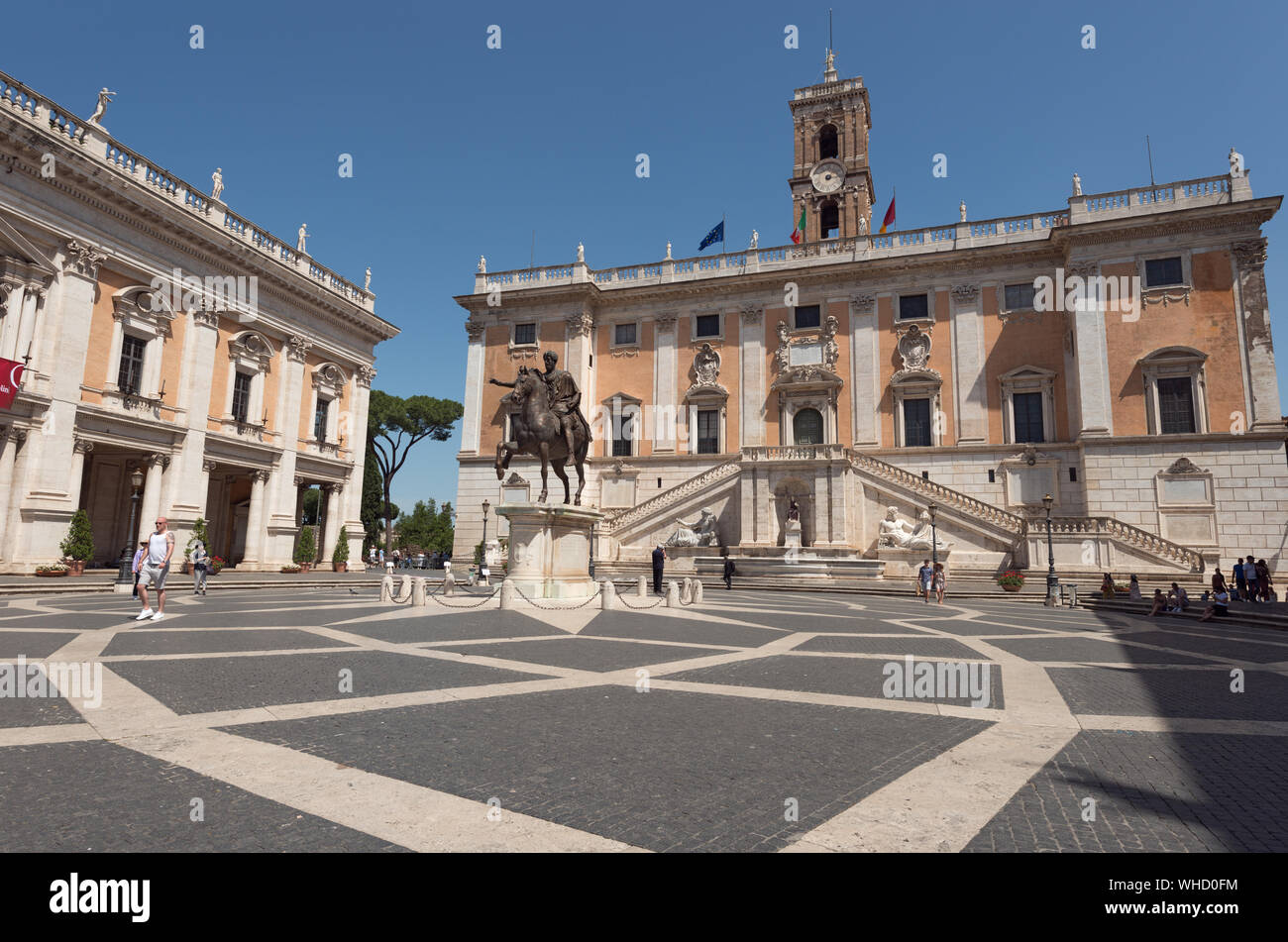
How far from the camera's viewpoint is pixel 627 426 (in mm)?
38656

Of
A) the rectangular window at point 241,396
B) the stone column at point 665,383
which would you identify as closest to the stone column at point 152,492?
the rectangular window at point 241,396

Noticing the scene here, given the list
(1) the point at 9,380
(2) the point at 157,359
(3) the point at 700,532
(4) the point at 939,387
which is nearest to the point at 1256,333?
(4) the point at 939,387

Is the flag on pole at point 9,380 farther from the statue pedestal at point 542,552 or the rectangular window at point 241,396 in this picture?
the statue pedestal at point 542,552

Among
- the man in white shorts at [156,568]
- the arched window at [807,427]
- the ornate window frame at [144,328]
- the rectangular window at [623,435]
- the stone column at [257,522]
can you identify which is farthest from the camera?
the rectangular window at [623,435]

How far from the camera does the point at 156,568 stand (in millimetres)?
11297

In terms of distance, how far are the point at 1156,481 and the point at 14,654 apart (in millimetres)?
36080

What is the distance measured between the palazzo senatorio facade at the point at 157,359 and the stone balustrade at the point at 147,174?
65 mm

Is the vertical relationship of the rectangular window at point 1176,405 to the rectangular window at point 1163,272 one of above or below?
below

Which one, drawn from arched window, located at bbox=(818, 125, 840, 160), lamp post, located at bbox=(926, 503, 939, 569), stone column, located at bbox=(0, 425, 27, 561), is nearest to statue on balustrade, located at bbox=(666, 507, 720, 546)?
lamp post, located at bbox=(926, 503, 939, 569)

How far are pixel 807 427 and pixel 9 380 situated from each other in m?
32.4

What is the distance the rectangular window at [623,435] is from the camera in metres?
38.5

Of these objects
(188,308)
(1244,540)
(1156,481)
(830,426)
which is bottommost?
(1244,540)
